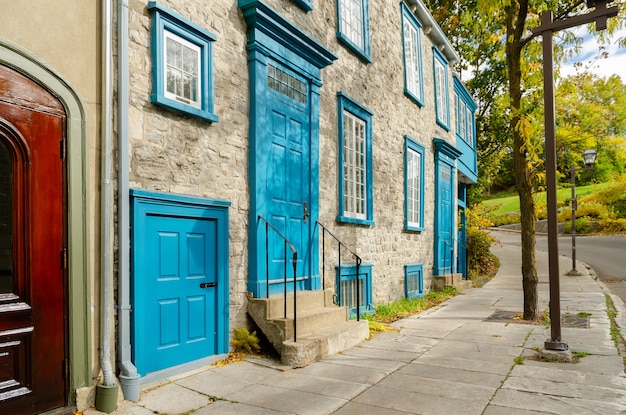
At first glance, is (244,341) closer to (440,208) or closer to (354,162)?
(354,162)

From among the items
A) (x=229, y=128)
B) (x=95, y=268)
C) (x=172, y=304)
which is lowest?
(x=172, y=304)

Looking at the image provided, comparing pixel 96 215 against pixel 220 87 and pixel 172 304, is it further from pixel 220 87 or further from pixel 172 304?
pixel 220 87

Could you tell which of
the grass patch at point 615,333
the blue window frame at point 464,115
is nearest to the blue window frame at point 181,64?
the grass patch at point 615,333

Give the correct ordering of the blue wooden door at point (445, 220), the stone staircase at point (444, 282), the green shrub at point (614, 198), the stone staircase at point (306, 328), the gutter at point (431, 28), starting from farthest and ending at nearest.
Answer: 1. the green shrub at point (614, 198)
2. the blue wooden door at point (445, 220)
3. the stone staircase at point (444, 282)
4. the gutter at point (431, 28)
5. the stone staircase at point (306, 328)

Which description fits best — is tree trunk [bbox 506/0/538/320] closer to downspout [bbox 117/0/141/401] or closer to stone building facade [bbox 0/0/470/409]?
stone building facade [bbox 0/0/470/409]

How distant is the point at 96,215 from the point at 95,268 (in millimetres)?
479

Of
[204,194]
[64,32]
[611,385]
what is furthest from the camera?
[204,194]

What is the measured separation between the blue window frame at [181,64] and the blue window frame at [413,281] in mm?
7152

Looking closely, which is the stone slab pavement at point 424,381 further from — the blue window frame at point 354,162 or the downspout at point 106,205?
the blue window frame at point 354,162

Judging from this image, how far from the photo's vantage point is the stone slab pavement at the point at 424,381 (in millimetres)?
4344

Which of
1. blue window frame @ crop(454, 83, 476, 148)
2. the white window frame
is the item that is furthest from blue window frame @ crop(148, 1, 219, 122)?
blue window frame @ crop(454, 83, 476, 148)

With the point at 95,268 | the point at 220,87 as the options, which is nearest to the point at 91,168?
the point at 95,268

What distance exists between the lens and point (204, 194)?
18.5 feet

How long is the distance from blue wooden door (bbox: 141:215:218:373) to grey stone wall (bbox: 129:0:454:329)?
0.39m
